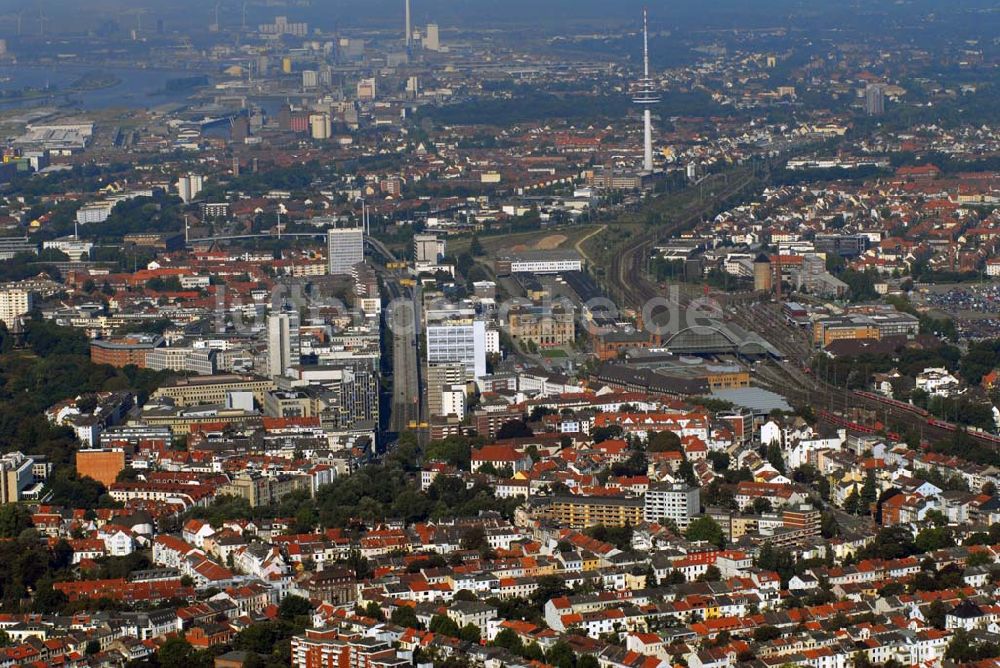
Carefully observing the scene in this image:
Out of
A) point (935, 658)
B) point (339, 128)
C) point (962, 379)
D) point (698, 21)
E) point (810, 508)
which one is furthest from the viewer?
point (698, 21)

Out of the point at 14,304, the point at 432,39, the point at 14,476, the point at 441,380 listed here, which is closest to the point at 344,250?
the point at 14,304

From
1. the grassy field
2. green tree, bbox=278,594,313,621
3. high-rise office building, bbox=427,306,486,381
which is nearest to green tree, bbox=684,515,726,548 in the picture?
green tree, bbox=278,594,313,621

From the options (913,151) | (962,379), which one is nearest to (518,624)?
(962,379)

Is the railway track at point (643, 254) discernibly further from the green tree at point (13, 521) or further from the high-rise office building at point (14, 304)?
the green tree at point (13, 521)

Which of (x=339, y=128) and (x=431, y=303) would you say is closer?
(x=431, y=303)

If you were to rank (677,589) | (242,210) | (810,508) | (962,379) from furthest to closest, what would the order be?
(242,210), (962,379), (810,508), (677,589)

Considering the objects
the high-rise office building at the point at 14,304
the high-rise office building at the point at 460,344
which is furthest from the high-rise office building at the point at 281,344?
the high-rise office building at the point at 14,304

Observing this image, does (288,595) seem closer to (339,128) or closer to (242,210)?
(242,210)
